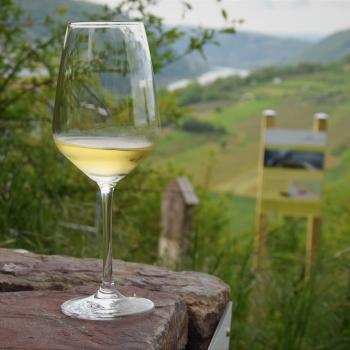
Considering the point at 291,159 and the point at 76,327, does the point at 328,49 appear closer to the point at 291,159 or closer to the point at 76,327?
the point at 291,159

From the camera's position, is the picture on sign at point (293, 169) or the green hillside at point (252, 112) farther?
the green hillside at point (252, 112)

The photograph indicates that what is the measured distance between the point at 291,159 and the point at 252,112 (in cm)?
322

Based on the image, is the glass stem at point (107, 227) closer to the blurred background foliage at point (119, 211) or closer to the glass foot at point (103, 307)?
the glass foot at point (103, 307)

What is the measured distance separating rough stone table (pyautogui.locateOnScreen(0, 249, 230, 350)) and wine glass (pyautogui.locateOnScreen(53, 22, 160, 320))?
0.05 metres

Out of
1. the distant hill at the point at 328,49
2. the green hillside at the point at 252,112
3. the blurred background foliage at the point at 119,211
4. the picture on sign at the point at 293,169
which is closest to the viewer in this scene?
the blurred background foliage at the point at 119,211

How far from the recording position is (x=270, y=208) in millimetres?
6000

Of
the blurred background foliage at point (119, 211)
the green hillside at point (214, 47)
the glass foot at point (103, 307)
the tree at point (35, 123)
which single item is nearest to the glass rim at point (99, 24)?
the glass foot at point (103, 307)

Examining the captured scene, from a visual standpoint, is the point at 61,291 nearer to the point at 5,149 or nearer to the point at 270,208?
the point at 5,149

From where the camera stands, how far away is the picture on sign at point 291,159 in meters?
6.03

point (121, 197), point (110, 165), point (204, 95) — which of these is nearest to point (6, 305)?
point (110, 165)

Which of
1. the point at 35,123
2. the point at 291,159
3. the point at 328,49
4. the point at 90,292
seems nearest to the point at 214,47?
the point at 35,123

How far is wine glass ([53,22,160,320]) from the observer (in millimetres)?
1096

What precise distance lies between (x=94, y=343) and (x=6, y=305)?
8.4 inches

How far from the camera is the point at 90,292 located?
1.30m
